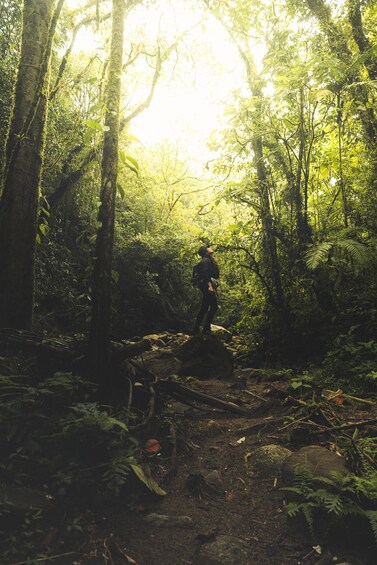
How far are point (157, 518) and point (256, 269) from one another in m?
6.19

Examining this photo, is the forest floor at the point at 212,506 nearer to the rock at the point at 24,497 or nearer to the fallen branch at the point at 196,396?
the fallen branch at the point at 196,396

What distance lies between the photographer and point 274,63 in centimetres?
789

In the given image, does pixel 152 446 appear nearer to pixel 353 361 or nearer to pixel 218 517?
pixel 218 517

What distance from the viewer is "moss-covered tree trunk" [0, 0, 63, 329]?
14.7 feet

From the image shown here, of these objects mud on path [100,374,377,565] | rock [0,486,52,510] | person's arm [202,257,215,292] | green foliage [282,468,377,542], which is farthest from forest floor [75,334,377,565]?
person's arm [202,257,215,292]

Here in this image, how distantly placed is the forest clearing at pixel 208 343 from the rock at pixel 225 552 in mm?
17

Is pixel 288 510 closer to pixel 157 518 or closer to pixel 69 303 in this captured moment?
pixel 157 518

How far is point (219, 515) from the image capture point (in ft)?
10.8

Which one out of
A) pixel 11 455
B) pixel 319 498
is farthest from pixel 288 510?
pixel 11 455

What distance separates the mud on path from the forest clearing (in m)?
0.02

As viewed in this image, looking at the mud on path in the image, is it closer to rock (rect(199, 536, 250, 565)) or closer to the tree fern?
rock (rect(199, 536, 250, 565))

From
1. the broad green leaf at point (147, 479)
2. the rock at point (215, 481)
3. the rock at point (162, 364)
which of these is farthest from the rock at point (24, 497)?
the rock at point (162, 364)

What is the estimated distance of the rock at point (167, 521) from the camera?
3.06m

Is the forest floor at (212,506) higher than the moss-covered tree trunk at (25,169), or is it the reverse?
the moss-covered tree trunk at (25,169)
